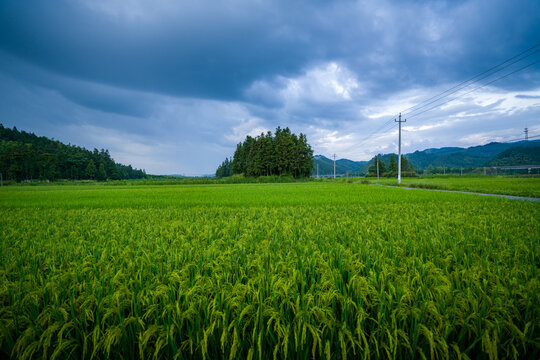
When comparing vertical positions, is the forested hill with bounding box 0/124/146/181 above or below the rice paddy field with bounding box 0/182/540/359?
above

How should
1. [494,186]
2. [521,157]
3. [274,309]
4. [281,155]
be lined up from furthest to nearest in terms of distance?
[521,157] < [281,155] < [494,186] < [274,309]

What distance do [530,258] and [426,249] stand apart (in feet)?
3.94

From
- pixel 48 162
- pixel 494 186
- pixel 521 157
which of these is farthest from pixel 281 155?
pixel 521 157

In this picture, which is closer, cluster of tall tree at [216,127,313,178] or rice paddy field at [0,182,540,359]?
rice paddy field at [0,182,540,359]

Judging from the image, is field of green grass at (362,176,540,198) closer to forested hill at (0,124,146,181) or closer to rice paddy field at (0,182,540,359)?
rice paddy field at (0,182,540,359)

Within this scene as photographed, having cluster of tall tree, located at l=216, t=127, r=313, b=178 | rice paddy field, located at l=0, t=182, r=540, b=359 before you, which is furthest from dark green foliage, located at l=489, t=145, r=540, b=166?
rice paddy field, located at l=0, t=182, r=540, b=359

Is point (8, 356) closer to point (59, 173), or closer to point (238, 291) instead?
point (238, 291)

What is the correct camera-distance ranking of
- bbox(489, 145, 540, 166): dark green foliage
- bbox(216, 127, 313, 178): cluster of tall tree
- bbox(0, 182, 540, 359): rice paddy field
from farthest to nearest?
bbox(489, 145, 540, 166): dark green foliage
bbox(216, 127, 313, 178): cluster of tall tree
bbox(0, 182, 540, 359): rice paddy field

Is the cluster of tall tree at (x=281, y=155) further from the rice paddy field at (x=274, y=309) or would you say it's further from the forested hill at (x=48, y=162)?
the forested hill at (x=48, y=162)

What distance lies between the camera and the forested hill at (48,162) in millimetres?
64375

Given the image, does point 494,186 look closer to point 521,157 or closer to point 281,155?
point 281,155

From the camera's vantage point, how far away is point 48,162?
69000 millimetres

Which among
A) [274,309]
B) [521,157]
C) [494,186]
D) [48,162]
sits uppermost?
[48,162]

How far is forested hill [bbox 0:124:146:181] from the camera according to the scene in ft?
211
